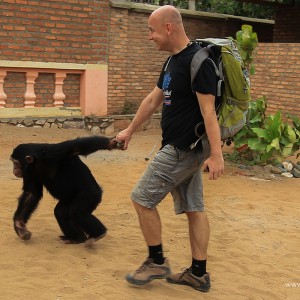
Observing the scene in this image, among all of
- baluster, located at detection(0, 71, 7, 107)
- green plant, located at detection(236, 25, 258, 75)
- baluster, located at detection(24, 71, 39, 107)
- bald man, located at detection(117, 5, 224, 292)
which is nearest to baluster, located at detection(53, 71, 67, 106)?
baluster, located at detection(24, 71, 39, 107)

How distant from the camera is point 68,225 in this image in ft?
13.6

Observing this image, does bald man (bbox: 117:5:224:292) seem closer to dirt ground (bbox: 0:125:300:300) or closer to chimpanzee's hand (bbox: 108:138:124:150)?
dirt ground (bbox: 0:125:300:300)

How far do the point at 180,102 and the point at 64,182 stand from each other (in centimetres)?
136

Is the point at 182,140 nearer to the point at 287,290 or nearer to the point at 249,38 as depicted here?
the point at 287,290

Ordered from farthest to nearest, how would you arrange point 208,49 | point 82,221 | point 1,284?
point 82,221
point 1,284
point 208,49

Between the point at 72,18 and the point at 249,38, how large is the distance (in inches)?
142

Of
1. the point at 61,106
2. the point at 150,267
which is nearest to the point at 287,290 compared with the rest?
the point at 150,267

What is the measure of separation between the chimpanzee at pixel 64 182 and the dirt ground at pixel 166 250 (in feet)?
0.71

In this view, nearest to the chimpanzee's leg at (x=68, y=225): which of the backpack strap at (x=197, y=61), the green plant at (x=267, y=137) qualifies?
the backpack strap at (x=197, y=61)

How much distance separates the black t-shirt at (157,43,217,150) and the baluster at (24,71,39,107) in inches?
256

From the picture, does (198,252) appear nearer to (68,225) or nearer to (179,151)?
(179,151)

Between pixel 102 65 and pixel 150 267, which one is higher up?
pixel 102 65

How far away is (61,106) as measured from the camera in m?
9.77

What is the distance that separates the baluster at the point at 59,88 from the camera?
379 inches
